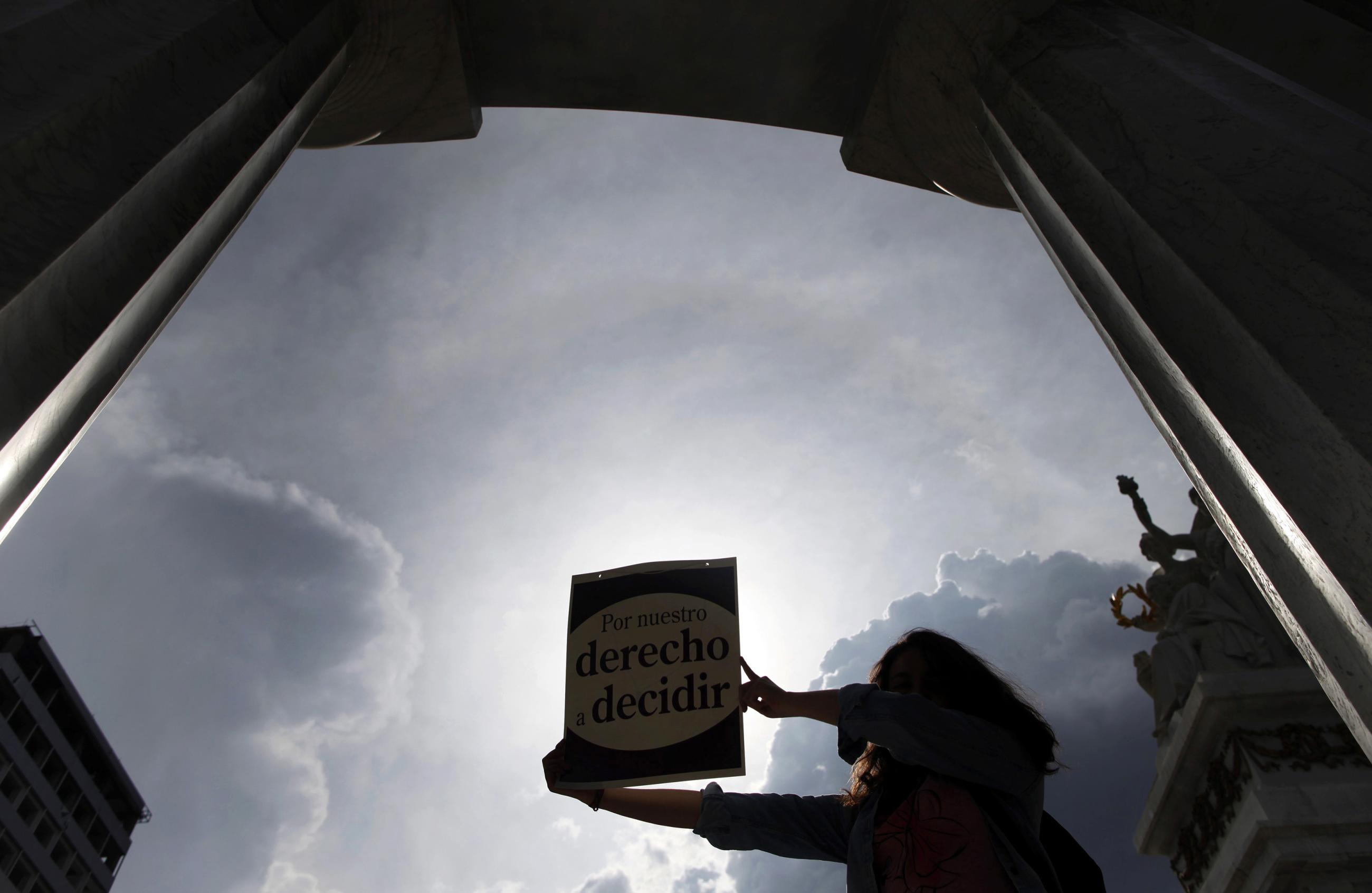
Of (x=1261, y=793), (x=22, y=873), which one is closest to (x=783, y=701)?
(x=1261, y=793)

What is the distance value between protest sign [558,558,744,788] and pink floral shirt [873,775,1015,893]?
577 mm

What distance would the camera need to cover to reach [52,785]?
5541cm

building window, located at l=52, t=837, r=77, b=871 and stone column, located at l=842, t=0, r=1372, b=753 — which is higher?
building window, located at l=52, t=837, r=77, b=871

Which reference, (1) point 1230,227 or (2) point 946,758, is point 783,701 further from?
(1) point 1230,227

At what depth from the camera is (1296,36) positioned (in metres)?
3.24

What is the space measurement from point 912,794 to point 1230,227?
1.76 m

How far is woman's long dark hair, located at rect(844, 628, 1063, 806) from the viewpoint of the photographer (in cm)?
229

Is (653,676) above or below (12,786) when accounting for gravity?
below

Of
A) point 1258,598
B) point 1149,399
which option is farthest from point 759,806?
point 1258,598

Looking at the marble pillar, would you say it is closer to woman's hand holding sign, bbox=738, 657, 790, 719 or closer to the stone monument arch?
the stone monument arch

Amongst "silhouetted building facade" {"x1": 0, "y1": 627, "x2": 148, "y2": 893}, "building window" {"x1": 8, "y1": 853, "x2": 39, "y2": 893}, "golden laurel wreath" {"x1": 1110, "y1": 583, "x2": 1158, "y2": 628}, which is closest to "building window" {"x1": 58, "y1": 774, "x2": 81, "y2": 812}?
"silhouetted building facade" {"x1": 0, "y1": 627, "x2": 148, "y2": 893}

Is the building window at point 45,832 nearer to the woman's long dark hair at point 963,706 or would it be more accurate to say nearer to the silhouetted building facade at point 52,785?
the silhouetted building facade at point 52,785

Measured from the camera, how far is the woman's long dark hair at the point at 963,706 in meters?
2.29

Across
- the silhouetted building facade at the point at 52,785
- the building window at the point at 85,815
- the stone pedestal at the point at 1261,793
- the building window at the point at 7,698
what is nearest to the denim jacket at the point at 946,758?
the stone pedestal at the point at 1261,793
